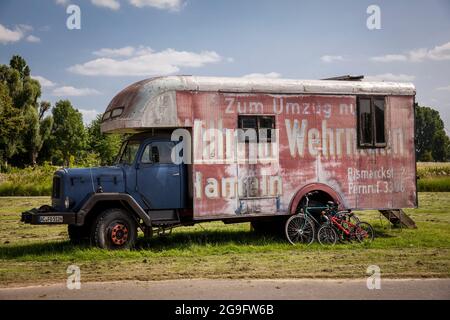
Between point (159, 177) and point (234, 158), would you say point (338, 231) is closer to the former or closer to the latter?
point (234, 158)

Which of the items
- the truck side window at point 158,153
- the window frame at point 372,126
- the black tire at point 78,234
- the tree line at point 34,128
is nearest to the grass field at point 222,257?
the black tire at point 78,234

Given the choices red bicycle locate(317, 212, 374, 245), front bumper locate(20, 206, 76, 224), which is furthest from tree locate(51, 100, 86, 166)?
red bicycle locate(317, 212, 374, 245)

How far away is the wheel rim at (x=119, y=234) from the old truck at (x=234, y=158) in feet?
0.07

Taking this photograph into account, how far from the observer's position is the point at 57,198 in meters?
10.7

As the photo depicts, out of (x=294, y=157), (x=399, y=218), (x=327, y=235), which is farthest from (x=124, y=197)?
(x=399, y=218)

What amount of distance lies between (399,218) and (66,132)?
6326 centimetres

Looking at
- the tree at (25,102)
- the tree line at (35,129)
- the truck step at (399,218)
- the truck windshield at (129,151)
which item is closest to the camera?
the truck windshield at (129,151)

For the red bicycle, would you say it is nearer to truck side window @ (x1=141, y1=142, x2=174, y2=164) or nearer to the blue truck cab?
the blue truck cab

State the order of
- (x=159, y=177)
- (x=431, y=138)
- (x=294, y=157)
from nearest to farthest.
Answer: (x=159, y=177), (x=294, y=157), (x=431, y=138)

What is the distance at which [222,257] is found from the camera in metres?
9.92

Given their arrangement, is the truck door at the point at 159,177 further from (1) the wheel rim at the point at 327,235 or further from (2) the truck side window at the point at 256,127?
(1) the wheel rim at the point at 327,235

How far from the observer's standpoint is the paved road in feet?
22.9

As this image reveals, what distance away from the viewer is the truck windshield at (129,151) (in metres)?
11.2

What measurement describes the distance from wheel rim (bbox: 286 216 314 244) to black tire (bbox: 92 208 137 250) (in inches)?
133
